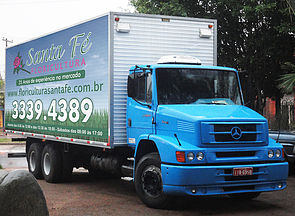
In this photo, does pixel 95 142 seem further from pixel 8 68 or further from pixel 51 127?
pixel 8 68

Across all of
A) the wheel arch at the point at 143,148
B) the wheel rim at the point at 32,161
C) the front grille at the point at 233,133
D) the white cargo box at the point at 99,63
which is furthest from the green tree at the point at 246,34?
the front grille at the point at 233,133

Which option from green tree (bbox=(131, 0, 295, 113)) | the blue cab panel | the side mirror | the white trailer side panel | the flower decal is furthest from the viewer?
green tree (bbox=(131, 0, 295, 113))

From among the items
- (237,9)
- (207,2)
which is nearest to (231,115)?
(237,9)

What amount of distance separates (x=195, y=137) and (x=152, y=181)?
1.25 meters

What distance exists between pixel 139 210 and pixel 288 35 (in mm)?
17181

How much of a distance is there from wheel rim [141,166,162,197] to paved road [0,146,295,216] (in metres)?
0.32

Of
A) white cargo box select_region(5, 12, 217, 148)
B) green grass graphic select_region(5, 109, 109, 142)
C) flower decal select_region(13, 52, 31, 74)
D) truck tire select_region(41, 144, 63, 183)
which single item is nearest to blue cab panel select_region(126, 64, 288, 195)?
white cargo box select_region(5, 12, 217, 148)

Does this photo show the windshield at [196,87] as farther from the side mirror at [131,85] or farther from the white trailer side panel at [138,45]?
the white trailer side panel at [138,45]

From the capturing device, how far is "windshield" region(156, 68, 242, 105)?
936 centimetres

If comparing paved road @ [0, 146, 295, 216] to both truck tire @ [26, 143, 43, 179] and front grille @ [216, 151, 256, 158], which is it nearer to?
front grille @ [216, 151, 256, 158]

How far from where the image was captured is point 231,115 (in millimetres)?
8719

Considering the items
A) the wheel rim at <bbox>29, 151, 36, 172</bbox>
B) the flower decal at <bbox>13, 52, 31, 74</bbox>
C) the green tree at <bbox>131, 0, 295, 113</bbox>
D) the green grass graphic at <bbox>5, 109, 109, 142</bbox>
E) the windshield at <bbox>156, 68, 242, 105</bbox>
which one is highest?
the green tree at <bbox>131, 0, 295, 113</bbox>

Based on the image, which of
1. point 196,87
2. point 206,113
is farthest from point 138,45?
point 206,113

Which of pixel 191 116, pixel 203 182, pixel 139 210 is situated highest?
pixel 191 116
